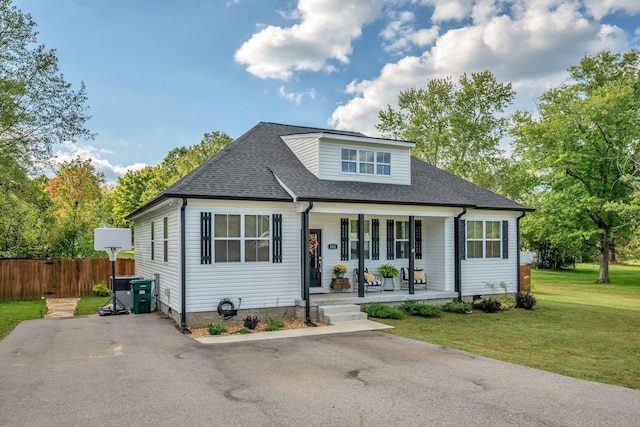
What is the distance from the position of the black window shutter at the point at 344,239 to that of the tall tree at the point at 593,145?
54.5ft

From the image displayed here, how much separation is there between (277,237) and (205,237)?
75.5 inches

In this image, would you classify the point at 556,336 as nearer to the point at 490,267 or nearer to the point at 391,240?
the point at 490,267

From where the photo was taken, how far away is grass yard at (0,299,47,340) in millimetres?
11898

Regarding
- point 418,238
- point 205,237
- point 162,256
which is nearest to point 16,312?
point 162,256

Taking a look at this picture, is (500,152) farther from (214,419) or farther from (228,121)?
(214,419)

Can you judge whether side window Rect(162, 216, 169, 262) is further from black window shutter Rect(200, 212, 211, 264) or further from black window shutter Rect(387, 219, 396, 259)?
black window shutter Rect(387, 219, 396, 259)

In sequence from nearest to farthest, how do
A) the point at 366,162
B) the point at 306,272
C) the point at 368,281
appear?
1. the point at 306,272
2. the point at 368,281
3. the point at 366,162

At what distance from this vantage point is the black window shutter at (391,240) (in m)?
15.4

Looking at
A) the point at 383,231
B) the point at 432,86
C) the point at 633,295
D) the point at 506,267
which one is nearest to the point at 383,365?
the point at 383,231

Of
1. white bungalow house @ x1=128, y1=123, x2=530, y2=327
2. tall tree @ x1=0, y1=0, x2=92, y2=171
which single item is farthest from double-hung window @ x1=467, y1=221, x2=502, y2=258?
tall tree @ x1=0, y1=0, x2=92, y2=171

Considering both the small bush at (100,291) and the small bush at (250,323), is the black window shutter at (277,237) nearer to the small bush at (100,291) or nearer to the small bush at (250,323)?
the small bush at (250,323)

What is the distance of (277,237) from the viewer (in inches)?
482

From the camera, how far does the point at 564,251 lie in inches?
1470

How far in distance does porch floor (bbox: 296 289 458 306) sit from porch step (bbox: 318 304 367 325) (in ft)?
0.86
